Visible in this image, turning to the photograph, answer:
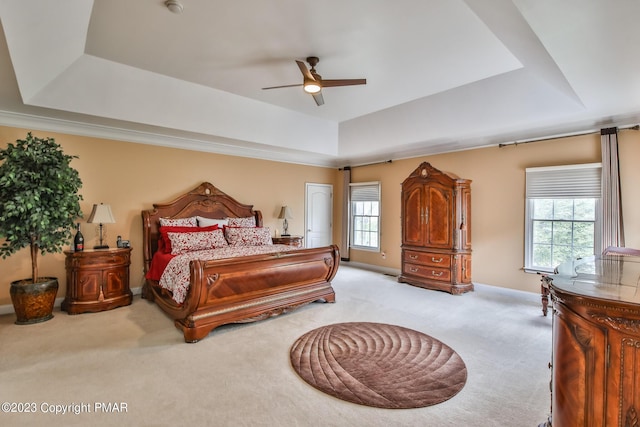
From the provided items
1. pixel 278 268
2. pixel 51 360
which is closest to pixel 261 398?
pixel 278 268

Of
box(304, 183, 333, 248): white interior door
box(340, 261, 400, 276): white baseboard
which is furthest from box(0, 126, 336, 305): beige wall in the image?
box(340, 261, 400, 276): white baseboard

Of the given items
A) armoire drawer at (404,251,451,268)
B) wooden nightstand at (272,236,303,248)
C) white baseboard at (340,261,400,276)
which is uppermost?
wooden nightstand at (272,236,303,248)

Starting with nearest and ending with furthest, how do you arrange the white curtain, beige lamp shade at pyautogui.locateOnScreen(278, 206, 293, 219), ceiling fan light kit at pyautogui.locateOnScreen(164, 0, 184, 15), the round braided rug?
the round braided rug → ceiling fan light kit at pyautogui.locateOnScreen(164, 0, 184, 15) → the white curtain → beige lamp shade at pyautogui.locateOnScreen(278, 206, 293, 219)

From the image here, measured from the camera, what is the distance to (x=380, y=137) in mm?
5793

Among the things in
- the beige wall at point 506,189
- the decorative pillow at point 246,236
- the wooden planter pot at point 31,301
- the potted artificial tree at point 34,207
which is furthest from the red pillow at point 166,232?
the beige wall at point 506,189

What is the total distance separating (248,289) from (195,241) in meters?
1.52

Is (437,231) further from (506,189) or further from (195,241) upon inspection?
(195,241)

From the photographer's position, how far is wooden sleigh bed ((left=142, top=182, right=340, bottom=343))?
3.19 m

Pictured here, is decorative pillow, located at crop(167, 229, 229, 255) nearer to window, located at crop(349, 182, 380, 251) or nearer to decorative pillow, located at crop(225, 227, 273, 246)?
decorative pillow, located at crop(225, 227, 273, 246)

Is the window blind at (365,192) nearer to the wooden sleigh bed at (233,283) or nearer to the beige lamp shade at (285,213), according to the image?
the beige lamp shade at (285,213)

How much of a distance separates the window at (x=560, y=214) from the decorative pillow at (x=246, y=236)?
13.9ft

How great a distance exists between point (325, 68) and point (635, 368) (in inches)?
150

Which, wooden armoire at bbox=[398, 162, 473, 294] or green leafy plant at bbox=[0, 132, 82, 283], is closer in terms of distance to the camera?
green leafy plant at bbox=[0, 132, 82, 283]

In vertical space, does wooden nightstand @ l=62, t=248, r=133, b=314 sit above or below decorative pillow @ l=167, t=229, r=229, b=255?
below
